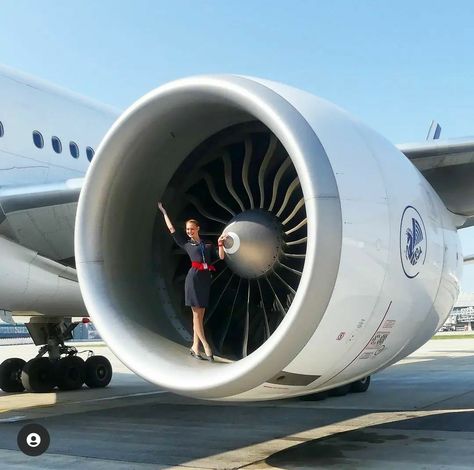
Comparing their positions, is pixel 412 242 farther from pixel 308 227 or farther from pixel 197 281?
pixel 197 281

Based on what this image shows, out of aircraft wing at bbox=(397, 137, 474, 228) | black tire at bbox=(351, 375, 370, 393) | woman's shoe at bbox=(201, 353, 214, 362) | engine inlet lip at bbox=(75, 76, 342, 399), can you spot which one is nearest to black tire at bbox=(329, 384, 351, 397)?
black tire at bbox=(351, 375, 370, 393)

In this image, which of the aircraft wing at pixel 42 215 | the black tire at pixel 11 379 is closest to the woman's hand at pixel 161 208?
the aircraft wing at pixel 42 215

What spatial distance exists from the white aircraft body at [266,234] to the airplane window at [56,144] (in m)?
1.82

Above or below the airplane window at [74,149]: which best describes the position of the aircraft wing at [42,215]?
below

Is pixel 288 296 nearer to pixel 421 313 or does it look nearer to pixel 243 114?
pixel 421 313

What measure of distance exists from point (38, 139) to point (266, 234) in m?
4.02

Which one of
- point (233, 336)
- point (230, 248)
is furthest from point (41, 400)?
point (230, 248)

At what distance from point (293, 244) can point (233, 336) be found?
2.70ft

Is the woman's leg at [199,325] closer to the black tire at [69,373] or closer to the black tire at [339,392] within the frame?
the black tire at [339,392]

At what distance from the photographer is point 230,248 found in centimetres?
406

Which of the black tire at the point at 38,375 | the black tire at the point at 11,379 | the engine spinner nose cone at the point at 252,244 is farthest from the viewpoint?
the black tire at the point at 11,379

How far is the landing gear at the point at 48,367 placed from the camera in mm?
9898

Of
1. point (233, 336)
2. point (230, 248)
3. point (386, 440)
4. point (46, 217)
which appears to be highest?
point (46, 217)

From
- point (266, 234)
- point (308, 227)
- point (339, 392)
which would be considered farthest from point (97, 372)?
point (308, 227)
